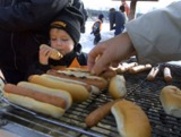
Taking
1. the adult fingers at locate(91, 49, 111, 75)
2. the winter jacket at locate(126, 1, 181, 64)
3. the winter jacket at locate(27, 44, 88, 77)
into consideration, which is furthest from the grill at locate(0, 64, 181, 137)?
the winter jacket at locate(27, 44, 88, 77)

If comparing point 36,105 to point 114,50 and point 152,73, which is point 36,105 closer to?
point 114,50

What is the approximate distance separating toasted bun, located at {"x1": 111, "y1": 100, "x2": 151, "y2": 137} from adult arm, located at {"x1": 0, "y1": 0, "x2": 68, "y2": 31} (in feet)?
4.92

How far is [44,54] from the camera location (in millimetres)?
2686

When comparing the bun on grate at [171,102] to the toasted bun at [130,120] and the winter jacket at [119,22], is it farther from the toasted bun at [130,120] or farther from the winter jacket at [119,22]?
the winter jacket at [119,22]

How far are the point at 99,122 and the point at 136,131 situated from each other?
207mm

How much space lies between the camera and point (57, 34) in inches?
111

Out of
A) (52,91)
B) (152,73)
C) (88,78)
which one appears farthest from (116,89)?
(152,73)

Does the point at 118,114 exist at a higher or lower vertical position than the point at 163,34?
lower

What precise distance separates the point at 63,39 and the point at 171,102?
1.62 m

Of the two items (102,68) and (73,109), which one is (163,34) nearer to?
(102,68)

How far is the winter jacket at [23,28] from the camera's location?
8.50 feet

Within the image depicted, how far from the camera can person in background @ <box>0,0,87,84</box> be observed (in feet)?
8.50

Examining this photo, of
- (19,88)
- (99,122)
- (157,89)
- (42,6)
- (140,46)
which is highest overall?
(42,6)

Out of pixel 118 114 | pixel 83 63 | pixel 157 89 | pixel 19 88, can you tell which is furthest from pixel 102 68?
pixel 83 63
